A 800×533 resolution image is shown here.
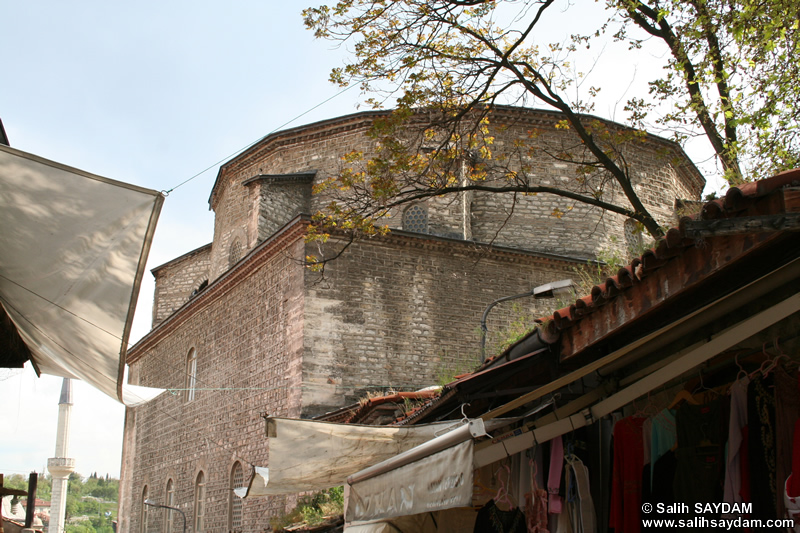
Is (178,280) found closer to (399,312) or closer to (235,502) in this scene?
(235,502)

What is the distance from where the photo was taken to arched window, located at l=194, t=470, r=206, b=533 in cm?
1692

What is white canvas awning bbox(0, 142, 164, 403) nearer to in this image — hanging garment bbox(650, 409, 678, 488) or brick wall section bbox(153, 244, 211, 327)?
hanging garment bbox(650, 409, 678, 488)

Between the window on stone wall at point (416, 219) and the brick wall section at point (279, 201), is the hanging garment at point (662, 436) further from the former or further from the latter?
the brick wall section at point (279, 201)

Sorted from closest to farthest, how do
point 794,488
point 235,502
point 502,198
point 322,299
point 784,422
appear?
point 794,488 < point 784,422 < point 322,299 < point 235,502 < point 502,198

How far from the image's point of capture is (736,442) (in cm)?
336

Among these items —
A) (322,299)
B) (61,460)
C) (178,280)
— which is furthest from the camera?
(61,460)

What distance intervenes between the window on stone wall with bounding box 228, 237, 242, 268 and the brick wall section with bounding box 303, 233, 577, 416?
479 centimetres

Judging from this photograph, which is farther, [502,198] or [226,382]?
[502,198]

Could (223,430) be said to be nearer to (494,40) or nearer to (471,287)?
(471,287)

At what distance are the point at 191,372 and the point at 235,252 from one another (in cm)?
337

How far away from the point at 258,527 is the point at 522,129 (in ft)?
36.0

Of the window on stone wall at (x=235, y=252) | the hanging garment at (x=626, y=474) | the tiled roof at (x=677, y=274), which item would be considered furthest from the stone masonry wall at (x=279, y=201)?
the hanging garment at (x=626, y=474)

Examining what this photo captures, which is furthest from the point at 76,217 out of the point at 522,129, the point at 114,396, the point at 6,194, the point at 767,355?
the point at 522,129

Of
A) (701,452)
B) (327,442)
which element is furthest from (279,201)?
(701,452)
